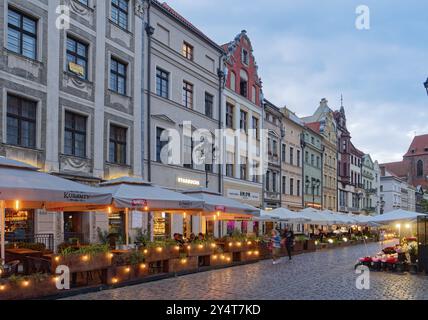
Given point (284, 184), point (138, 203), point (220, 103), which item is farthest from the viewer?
point (284, 184)

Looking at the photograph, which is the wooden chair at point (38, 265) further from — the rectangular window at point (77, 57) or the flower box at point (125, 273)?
the rectangular window at point (77, 57)

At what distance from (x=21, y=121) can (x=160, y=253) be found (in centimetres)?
710

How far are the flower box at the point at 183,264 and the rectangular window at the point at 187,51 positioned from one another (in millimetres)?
15074

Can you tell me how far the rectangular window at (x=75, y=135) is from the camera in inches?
782

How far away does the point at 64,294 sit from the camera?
468 inches

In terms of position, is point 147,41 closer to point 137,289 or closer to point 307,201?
point 137,289

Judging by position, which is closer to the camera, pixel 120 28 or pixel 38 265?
pixel 38 265

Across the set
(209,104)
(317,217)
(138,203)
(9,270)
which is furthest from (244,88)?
(9,270)

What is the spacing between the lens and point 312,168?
175 feet

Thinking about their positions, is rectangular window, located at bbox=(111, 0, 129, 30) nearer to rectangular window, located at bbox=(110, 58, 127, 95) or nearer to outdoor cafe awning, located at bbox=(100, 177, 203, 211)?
rectangular window, located at bbox=(110, 58, 127, 95)

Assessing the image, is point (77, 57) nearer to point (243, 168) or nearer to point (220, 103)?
point (220, 103)

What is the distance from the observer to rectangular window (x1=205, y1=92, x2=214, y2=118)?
31784 mm
